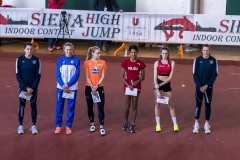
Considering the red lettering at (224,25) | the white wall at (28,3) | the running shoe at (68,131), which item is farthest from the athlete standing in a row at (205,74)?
the white wall at (28,3)

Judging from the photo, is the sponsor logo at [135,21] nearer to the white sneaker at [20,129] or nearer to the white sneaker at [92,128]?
the white sneaker at [92,128]

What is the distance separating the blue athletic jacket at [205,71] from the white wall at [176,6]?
10527 millimetres

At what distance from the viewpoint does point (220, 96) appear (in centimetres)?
1316

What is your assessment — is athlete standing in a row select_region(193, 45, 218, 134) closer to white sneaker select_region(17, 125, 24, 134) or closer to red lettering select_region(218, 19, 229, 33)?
white sneaker select_region(17, 125, 24, 134)

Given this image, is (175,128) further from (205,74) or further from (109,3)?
(109,3)

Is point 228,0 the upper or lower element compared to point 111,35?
upper

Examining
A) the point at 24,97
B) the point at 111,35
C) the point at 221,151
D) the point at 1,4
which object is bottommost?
the point at 221,151

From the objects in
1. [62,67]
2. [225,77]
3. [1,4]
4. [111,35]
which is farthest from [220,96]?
[1,4]

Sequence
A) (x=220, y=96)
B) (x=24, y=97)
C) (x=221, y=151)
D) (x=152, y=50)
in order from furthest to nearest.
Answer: (x=152, y=50), (x=220, y=96), (x=24, y=97), (x=221, y=151)

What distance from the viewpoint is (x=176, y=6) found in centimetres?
2056

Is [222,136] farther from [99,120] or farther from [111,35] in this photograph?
[111,35]

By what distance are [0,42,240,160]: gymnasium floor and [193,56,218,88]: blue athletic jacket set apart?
106cm

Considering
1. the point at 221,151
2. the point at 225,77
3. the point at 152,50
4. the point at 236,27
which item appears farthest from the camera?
the point at 152,50

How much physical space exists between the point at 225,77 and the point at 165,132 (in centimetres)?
597
